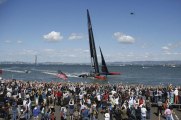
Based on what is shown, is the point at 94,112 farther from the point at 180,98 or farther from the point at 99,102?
the point at 180,98

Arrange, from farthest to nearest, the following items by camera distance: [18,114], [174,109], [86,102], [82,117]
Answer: [174,109] → [86,102] → [18,114] → [82,117]

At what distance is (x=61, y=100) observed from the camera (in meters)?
27.6

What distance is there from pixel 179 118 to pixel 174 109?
132 inches

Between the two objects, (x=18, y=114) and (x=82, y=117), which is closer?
(x=82, y=117)

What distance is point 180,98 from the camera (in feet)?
90.3

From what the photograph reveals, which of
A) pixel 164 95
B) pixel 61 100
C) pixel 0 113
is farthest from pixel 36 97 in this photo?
pixel 164 95

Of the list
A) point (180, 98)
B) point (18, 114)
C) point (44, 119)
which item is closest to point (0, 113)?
point (18, 114)

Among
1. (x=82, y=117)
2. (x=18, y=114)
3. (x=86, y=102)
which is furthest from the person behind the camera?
(x=86, y=102)

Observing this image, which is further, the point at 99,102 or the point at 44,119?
the point at 99,102

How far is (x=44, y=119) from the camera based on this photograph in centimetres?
2036

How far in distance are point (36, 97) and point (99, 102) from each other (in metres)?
5.64

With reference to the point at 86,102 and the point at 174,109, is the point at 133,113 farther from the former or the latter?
the point at 174,109

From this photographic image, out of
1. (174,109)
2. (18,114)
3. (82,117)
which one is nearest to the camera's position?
(82,117)

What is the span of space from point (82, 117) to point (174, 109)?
9686 mm
